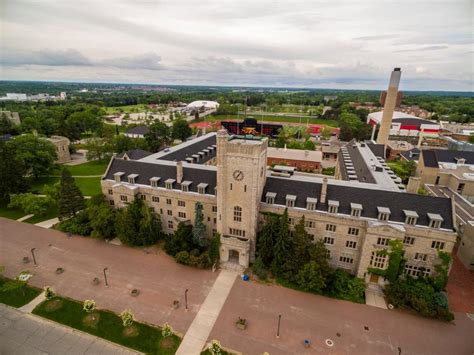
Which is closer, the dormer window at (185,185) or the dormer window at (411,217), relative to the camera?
the dormer window at (411,217)

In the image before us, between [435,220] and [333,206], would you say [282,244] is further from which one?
[435,220]

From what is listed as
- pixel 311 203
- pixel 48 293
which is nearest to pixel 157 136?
pixel 48 293

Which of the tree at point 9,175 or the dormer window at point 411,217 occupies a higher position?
the dormer window at point 411,217

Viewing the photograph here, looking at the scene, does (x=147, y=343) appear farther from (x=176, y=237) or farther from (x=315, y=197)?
(x=315, y=197)

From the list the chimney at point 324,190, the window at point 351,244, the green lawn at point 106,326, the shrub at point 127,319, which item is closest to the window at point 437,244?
the window at point 351,244

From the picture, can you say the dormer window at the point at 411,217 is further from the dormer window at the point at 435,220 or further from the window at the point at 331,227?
the window at the point at 331,227

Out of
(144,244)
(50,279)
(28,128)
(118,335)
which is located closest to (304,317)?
(118,335)
